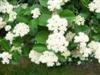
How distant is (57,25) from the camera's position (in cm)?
198

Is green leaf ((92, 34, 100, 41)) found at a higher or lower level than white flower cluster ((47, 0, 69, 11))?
lower

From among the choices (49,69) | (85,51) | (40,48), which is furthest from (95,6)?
(49,69)

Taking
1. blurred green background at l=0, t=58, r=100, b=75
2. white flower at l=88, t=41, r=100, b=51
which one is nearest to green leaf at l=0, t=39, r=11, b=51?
white flower at l=88, t=41, r=100, b=51

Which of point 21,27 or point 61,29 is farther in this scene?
point 21,27

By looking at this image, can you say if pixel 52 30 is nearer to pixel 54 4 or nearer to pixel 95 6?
pixel 54 4

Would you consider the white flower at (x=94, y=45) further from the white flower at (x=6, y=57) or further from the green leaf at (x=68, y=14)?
the white flower at (x=6, y=57)

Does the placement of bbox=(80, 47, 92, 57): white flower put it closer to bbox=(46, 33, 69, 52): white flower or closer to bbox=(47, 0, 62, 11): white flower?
bbox=(46, 33, 69, 52): white flower

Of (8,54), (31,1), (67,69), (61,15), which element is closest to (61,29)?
(61,15)

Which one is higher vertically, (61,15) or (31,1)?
(31,1)

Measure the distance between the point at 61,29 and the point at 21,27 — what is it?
0.83 ft

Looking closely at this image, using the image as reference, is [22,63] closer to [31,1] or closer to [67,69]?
[67,69]

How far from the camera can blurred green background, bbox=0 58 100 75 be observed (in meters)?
4.48

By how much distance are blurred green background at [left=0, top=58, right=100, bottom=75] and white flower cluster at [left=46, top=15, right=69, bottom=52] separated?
2498mm

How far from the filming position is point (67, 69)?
454 centimetres
